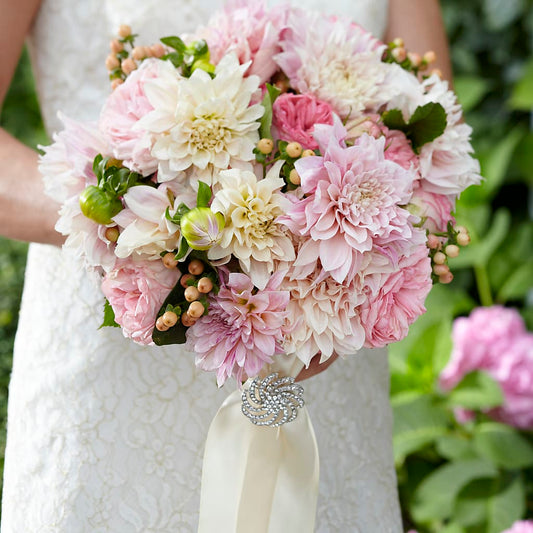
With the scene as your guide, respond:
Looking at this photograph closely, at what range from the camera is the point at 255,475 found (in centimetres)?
95

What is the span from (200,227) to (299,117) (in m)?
0.20

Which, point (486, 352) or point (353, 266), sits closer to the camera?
point (353, 266)

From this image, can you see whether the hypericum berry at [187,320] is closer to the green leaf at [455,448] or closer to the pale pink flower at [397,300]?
the pale pink flower at [397,300]

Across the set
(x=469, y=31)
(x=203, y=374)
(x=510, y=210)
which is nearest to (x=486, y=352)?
(x=510, y=210)

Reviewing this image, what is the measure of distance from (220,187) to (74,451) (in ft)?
1.66

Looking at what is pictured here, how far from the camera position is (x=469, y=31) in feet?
9.37

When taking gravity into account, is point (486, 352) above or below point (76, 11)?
below

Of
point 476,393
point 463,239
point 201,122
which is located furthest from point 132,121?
point 476,393

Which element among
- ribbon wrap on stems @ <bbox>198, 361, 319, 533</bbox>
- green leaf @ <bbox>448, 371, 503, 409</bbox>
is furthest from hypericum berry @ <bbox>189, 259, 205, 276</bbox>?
green leaf @ <bbox>448, 371, 503, 409</bbox>

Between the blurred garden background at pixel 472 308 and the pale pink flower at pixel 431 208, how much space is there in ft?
4.25

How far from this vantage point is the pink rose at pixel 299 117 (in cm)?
82

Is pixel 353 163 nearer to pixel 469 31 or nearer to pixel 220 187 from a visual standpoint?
pixel 220 187

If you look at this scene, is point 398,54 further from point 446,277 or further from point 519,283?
point 519,283

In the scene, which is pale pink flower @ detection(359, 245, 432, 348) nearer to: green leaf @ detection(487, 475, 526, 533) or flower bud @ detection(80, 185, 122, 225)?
flower bud @ detection(80, 185, 122, 225)
